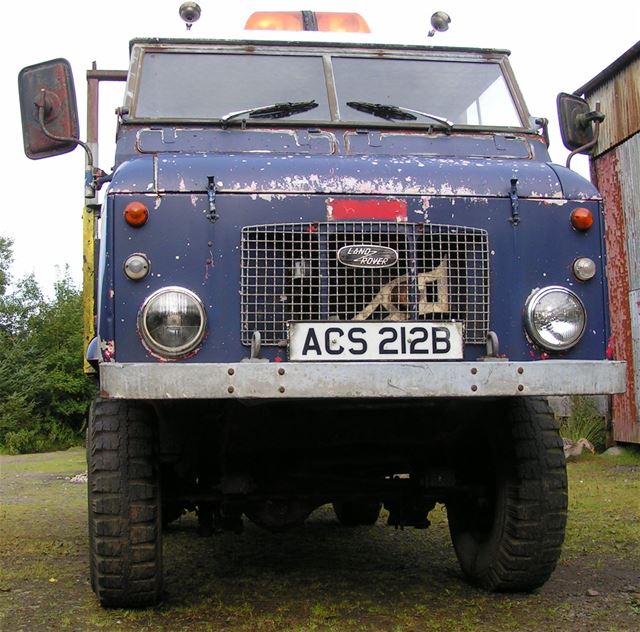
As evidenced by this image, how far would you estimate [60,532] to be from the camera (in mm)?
6348

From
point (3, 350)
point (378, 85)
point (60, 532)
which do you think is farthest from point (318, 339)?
point (3, 350)

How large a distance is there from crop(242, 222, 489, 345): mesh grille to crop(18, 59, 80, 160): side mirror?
1416 millimetres

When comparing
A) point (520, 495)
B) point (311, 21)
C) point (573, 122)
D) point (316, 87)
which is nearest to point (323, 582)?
point (520, 495)

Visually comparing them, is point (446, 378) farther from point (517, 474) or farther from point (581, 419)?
point (581, 419)

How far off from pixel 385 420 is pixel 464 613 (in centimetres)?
91

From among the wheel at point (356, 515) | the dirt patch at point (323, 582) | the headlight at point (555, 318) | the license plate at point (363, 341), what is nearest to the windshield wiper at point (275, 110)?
the license plate at point (363, 341)

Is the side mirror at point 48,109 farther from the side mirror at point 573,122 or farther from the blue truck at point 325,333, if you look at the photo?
the side mirror at point 573,122

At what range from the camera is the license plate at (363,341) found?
11.3 feet

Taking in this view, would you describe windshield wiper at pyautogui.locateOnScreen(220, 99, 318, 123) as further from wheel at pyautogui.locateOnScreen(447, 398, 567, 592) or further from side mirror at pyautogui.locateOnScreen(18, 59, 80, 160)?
wheel at pyautogui.locateOnScreen(447, 398, 567, 592)

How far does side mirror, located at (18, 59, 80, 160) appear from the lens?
4.38m

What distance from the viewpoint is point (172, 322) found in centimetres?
348

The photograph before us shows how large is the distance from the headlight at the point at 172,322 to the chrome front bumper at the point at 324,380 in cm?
17

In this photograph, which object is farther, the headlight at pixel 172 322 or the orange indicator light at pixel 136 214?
the orange indicator light at pixel 136 214

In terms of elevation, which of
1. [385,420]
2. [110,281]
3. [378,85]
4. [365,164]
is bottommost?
[385,420]
